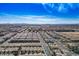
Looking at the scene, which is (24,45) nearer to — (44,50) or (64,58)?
(44,50)

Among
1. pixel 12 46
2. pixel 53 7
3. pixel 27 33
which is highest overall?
pixel 53 7

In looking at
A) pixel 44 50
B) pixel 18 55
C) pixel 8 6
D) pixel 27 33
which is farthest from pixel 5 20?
pixel 44 50

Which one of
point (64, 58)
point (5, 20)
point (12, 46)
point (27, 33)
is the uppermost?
point (5, 20)

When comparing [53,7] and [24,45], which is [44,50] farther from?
[53,7]

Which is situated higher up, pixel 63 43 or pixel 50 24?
pixel 50 24

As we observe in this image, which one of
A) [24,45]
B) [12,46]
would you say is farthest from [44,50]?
[12,46]

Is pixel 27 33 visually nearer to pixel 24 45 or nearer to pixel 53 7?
pixel 24 45

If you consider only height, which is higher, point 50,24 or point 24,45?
point 50,24

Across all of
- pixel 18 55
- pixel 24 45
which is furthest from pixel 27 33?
pixel 18 55
